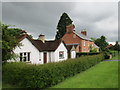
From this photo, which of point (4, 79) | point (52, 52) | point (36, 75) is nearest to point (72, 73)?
point (36, 75)

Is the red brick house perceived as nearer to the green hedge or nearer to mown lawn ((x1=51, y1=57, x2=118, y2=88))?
mown lawn ((x1=51, y1=57, x2=118, y2=88))

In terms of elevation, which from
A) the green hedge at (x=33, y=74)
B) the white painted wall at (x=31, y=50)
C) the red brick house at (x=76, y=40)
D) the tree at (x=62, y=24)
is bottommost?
the green hedge at (x=33, y=74)

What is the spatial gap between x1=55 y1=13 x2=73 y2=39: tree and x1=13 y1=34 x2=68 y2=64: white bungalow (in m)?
31.7

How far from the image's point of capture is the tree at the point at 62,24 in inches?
2320

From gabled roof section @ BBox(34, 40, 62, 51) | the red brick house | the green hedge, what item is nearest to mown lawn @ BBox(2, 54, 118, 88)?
the green hedge

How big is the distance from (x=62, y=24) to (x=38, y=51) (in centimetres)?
4151

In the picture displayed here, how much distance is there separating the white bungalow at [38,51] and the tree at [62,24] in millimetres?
31654

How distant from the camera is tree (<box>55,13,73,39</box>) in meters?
58.9

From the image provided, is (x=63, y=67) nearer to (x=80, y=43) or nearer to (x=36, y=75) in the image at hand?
(x=36, y=75)

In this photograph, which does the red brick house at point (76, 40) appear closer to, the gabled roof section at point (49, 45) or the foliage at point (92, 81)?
the gabled roof section at point (49, 45)

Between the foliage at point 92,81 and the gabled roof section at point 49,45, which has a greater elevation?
the gabled roof section at point 49,45

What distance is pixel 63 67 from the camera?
35.8 ft

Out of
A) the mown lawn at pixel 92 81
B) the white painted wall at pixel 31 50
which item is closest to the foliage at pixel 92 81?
the mown lawn at pixel 92 81

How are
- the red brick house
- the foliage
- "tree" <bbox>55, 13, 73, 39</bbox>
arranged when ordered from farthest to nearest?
"tree" <bbox>55, 13, 73, 39</bbox> → the red brick house → the foliage
